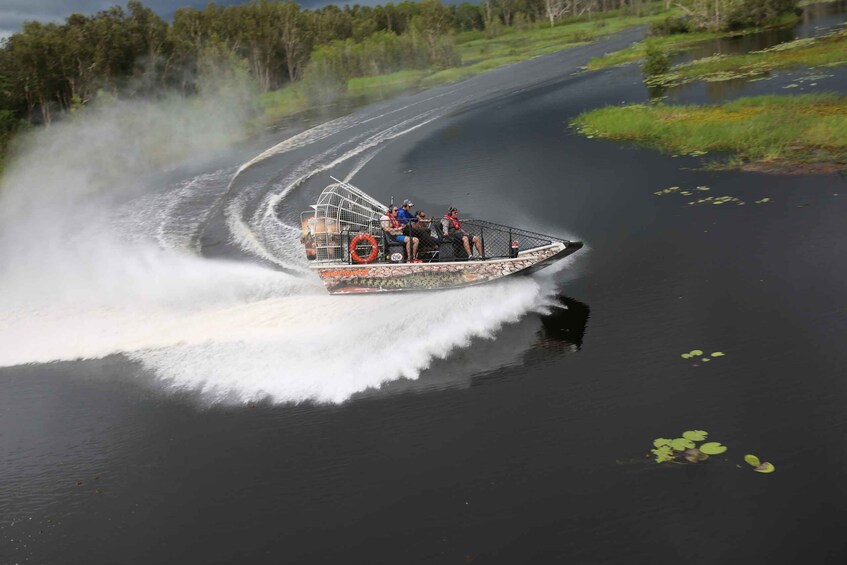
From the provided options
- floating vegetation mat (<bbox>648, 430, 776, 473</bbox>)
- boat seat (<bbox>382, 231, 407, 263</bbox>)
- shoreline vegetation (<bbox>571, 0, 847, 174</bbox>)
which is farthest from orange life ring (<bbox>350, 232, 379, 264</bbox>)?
shoreline vegetation (<bbox>571, 0, 847, 174</bbox>)

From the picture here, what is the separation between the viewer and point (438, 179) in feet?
121

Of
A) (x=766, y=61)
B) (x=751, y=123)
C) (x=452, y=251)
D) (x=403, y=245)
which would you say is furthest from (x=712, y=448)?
(x=766, y=61)

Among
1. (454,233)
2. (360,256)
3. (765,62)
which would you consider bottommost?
(360,256)

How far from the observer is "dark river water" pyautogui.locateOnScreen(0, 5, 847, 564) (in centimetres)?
1213

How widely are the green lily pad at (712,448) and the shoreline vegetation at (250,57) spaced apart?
57.3 metres

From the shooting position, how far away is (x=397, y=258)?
21703 millimetres

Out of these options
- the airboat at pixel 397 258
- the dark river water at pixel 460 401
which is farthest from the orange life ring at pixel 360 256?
the dark river water at pixel 460 401

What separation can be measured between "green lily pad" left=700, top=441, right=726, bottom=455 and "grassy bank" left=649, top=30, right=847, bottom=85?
42.5 metres

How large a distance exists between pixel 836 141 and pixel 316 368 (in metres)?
25.6

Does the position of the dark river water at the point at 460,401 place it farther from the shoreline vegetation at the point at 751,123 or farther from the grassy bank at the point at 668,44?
the grassy bank at the point at 668,44

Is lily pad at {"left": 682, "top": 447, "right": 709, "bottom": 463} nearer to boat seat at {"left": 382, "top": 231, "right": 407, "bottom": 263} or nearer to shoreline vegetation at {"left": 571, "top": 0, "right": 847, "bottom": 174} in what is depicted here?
boat seat at {"left": 382, "top": 231, "right": 407, "bottom": 263}

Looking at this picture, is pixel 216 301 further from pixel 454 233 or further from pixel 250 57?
pixel 250 57

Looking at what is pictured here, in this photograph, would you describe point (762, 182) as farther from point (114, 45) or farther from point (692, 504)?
point (114, 45)

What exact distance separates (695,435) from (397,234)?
38.5ft
